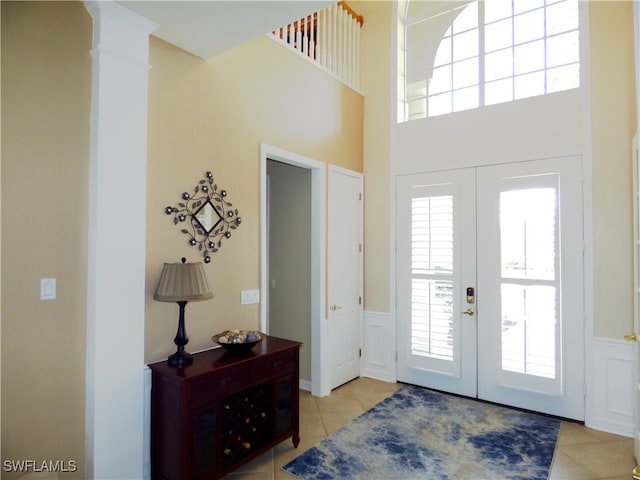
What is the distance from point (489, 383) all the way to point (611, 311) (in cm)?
123

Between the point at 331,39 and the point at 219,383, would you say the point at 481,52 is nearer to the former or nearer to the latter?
the point at 331,39

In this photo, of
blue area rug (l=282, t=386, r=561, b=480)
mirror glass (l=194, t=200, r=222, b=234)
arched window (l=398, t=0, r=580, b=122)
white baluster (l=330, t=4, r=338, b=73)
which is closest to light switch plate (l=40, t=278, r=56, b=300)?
mirror glass (l=194, t=200, r=222, b=234)

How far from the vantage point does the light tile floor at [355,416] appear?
8.49ft

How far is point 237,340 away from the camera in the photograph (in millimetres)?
2625

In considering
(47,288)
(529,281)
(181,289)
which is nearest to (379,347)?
(529,281)

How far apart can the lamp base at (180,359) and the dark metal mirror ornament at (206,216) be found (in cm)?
67

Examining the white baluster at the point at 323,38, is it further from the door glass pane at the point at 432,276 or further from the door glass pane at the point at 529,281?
the door glass pane at the point at 529,281

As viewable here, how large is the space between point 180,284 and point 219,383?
64 cm

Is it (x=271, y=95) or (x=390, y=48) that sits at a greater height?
(x=390, y=48)

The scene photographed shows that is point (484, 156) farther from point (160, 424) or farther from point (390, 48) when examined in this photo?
point (160, 424)

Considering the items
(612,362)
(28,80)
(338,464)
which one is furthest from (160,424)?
(612,362)

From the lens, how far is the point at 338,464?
2678mm

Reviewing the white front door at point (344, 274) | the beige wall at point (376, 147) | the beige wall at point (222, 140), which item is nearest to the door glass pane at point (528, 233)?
the beige wall at point (376, 147)
